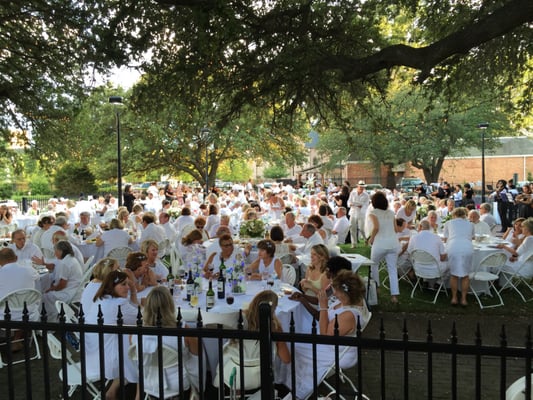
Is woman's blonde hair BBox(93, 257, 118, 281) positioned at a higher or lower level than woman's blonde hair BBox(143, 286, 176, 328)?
higher

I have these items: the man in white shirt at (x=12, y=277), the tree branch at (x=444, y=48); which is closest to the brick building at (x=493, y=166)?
the tree branch at (x=444, y=48)

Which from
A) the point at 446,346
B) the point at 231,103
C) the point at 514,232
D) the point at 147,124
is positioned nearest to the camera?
the point at 446,346

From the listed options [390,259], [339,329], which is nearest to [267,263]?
[390,259]

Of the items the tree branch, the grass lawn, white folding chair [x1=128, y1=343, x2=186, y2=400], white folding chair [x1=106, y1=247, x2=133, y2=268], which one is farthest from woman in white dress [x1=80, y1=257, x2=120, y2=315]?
the grass lawn

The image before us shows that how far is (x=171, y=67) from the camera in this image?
321 inches

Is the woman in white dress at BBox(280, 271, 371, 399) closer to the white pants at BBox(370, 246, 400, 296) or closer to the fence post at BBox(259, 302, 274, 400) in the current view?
the fence post at BBox(259, 302, 274, 400)

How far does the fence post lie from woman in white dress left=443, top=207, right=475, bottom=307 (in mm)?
6404

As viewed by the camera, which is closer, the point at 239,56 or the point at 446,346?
the point at 446,346

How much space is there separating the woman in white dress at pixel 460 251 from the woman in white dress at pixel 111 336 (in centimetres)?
580

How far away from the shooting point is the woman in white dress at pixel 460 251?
316 inches

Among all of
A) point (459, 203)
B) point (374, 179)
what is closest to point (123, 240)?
point (459, 203)

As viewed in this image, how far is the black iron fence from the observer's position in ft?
7.95

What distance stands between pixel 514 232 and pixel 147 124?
23364mm

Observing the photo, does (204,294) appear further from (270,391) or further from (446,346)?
(446,346)
